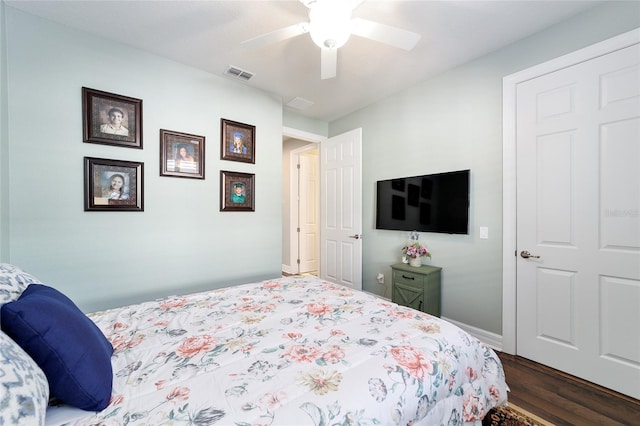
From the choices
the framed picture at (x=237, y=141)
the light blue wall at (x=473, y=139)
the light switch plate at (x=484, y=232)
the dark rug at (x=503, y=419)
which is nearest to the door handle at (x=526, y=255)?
the light blue wall at (x=473, y=139)

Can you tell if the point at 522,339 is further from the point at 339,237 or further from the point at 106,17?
the point at 106,17

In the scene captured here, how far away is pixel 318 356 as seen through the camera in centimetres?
111

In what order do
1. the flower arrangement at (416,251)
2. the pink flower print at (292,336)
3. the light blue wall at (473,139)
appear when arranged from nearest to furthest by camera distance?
the pink flower print at (292,336) < the light blue wall at (473,139) < the flower arrangement at (416,251)

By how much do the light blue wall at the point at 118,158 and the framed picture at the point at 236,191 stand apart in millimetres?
73

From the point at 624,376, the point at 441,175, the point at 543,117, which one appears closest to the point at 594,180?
the point at 543,117

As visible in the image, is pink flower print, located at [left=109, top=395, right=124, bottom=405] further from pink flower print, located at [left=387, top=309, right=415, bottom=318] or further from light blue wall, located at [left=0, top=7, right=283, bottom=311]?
light blue wall, located at [left=0, top=7, right=283, bottom=311]

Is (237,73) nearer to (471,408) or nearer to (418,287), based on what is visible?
(418,287)

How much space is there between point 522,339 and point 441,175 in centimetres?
162

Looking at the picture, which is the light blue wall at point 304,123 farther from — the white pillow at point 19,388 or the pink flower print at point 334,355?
the white pillow at point 19,388

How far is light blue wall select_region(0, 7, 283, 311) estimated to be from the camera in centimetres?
197

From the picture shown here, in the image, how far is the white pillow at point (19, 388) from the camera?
0.62 m

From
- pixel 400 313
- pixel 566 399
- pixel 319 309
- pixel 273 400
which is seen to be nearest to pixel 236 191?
pixel 319 309

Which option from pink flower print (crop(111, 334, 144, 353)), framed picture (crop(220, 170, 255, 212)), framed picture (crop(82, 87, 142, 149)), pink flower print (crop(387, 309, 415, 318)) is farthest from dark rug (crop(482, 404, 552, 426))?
framed picture (crop(82, 87, 142, 149))

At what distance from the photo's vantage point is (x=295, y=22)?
207 centimetres
